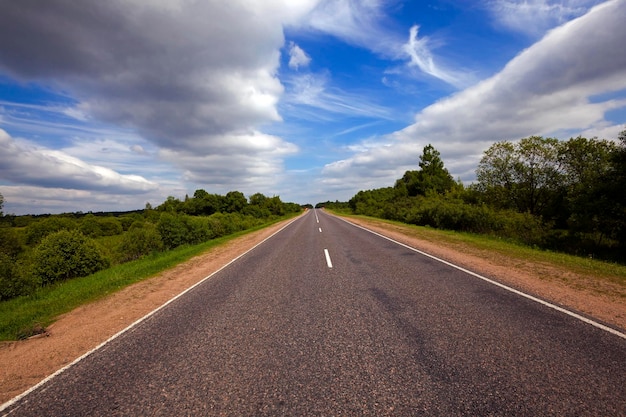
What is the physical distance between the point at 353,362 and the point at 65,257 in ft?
44.4

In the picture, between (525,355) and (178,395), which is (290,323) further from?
(525,355)

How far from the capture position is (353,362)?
349 cm

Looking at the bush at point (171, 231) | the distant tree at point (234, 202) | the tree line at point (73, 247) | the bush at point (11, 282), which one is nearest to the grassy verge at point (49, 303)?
the bush at point (11, 282)

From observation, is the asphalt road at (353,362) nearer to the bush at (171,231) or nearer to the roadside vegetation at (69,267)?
the roadside vegetation at (69,267)

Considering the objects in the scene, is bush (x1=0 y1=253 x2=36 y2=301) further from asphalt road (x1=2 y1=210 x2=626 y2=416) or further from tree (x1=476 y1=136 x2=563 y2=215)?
tree (x1=476 y1=136 x2=563 y2=215)

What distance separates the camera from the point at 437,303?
5477 mm

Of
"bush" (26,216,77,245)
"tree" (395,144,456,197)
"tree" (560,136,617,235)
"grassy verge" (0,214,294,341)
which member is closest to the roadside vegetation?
"grassy verge" (0,214,294,341)

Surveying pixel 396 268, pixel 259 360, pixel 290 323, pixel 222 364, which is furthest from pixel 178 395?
pixel 396 268

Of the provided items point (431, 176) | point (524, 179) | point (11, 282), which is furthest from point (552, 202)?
point (11, 282)

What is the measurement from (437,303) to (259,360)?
358 centimetres

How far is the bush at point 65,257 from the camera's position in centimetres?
1116

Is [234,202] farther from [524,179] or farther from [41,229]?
[524,179]

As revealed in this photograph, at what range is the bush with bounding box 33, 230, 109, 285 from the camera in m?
11.2

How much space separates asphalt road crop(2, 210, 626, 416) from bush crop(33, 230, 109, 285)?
9049mm
